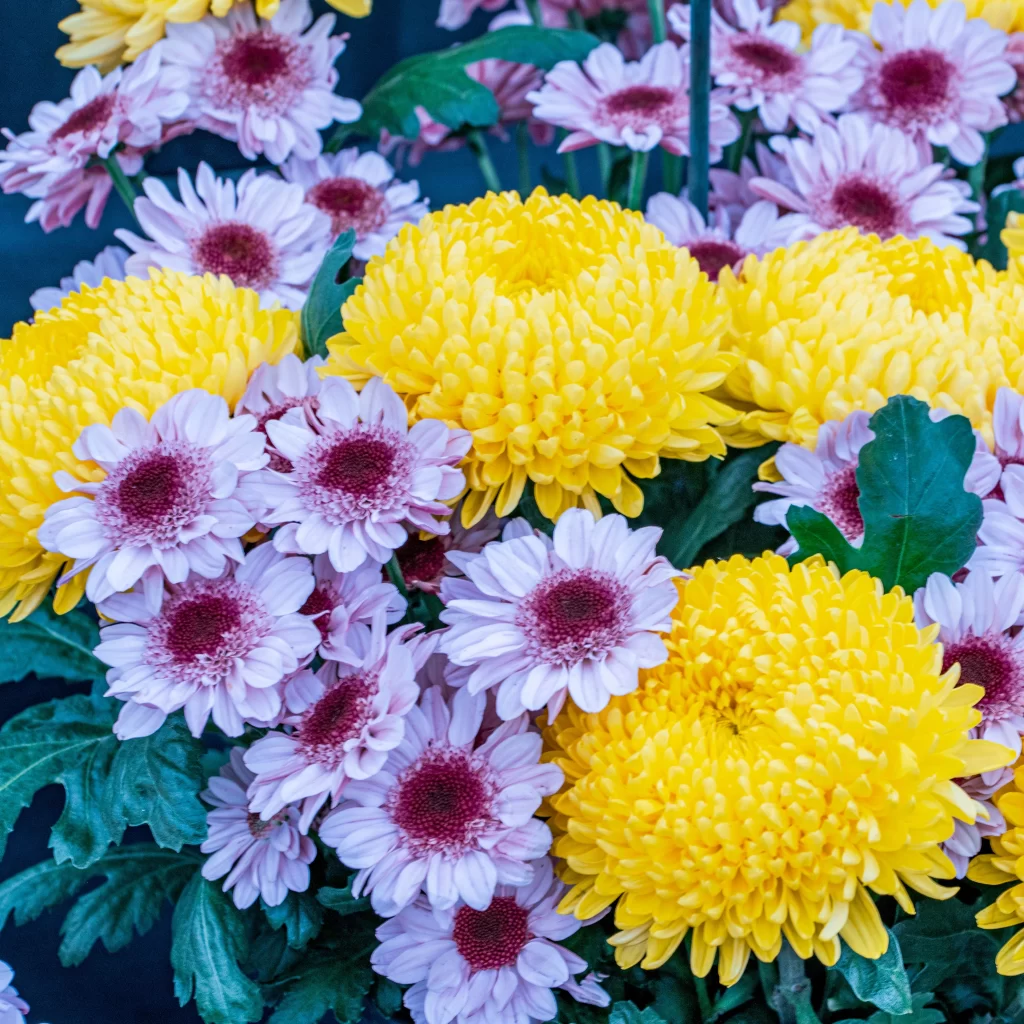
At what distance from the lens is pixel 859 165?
78 centimetres

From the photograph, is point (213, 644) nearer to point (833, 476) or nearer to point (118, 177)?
point (833, 476)

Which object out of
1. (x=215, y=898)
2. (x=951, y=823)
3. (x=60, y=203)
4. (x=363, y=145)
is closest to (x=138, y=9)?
(x=60, y=203)

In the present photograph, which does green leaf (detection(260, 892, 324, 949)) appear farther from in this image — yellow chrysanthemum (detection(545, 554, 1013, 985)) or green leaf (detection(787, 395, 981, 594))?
green leaf (detection(787, 395, 981, 594))

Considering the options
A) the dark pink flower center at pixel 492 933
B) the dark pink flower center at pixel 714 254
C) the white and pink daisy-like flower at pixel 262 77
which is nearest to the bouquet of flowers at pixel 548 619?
the dark pink flower center at pixel 492 933

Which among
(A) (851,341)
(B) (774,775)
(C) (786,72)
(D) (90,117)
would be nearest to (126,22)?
(D) (90,117)

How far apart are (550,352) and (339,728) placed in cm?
18

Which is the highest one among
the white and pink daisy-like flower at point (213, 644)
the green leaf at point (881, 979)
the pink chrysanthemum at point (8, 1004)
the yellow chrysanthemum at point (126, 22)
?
the yellow chrysanthemum at point (126, 22)

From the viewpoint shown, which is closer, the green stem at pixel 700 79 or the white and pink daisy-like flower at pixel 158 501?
the white and pink daisy-like flower at pixel 158 501

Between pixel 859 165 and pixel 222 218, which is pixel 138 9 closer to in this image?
pixel 222 218

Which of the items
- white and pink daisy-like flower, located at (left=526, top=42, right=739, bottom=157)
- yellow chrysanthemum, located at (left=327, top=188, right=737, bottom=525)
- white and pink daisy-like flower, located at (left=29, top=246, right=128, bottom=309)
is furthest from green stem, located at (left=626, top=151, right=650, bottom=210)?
white and pink daisy-like flower, located at (left=29, top=246, right=128, bottom=309)

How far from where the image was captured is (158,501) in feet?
1.69

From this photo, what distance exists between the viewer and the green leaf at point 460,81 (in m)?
0.80

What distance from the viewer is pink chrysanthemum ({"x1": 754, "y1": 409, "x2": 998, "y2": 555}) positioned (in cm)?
55

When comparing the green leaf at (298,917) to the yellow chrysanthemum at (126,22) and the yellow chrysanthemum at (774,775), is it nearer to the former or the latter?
the yellow chrysanthemum at (774,775)
